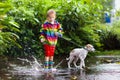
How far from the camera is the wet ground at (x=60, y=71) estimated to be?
326 inches

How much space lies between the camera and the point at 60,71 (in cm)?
929

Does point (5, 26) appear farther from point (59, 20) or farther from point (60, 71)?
point (59, 20)

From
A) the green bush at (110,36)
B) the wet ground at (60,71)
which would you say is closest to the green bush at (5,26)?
the wet ground at (60,71)

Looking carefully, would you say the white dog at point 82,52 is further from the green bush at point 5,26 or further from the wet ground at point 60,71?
the green bush at point 5,26

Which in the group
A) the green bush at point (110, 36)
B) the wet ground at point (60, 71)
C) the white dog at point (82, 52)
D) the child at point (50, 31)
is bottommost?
the wet ground at point (60, 71)

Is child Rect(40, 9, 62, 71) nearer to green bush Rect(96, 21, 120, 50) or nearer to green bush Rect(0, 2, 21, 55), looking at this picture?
green bush Rect(0, 2, 21, 55)

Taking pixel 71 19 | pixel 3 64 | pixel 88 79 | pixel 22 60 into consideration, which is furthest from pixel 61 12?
pixel 88 79

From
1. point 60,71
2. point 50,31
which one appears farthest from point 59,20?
point 60,71

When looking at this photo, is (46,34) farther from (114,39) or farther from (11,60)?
(114,39)

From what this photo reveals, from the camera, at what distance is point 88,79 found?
8.02 m

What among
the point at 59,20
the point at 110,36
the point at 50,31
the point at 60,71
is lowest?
the point at 60,71

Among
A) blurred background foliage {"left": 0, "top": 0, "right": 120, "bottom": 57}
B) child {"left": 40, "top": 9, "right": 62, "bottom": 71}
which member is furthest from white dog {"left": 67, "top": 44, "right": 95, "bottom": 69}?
blurred background foliage {"left": 0, "top": 0, "right": 120, "bottom": 57}

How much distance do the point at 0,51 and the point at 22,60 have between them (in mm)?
1035

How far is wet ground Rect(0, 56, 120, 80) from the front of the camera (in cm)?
827
